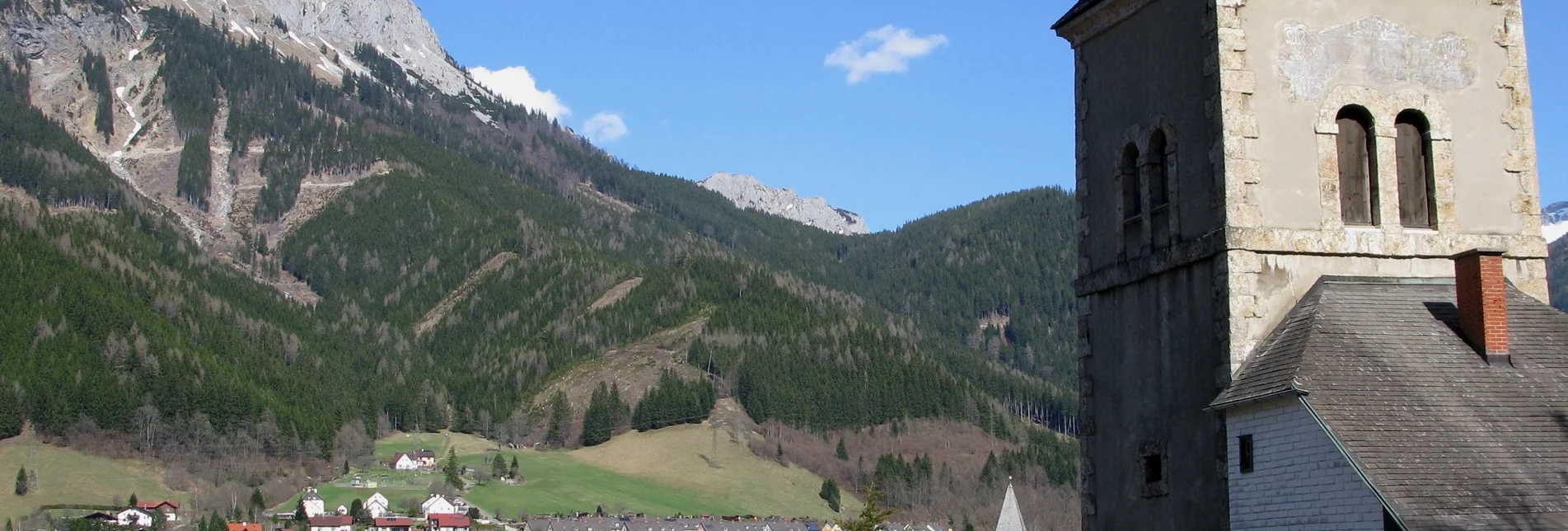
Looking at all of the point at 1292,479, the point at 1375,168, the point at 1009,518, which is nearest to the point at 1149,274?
the point at 1375,168

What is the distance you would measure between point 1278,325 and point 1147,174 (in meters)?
3.74

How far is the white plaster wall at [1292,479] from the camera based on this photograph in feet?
75.2

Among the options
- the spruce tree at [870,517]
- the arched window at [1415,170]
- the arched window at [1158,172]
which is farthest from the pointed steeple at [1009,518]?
the arched window at [1415,170]

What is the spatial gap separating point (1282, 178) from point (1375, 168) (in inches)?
58.2

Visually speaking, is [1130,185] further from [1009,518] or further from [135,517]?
[135,517]

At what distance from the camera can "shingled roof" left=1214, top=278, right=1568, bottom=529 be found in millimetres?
22547

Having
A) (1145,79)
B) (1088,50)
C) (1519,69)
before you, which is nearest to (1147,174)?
(1145,79)

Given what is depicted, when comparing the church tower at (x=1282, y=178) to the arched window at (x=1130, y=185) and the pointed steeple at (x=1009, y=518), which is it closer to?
the arched window at (x=1130, y=185)

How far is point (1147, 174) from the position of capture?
2877 centimetres

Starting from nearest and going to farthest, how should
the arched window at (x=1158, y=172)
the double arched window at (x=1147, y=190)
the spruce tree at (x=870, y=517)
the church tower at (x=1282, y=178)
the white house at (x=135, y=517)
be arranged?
the church tower at (x=1282, y=178), the double arched window at (x=1147, y=190), the arched window at (x=1158, y=172), the spruce tree at (x=870, y=517), the white house at (x=135, y=517)

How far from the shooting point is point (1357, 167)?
2733cm

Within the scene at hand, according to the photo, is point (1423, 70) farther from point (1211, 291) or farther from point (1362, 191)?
point (1211, 291)

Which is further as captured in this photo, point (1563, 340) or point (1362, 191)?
point (1362, 191)

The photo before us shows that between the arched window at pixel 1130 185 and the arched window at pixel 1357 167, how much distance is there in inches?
129
